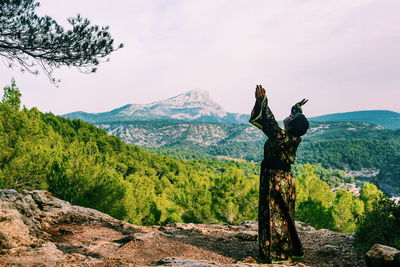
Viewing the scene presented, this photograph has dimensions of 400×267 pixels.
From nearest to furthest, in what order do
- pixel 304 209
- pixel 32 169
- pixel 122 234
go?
pixel 122 234
pixel 32 169
pixel 304 209

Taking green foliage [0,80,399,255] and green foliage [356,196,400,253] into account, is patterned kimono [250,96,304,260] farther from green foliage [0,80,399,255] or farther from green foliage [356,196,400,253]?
green foliage [0,80,399,255]

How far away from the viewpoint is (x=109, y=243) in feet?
20.5

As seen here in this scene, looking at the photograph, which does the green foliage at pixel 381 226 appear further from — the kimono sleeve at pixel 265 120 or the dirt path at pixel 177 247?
the kimono sleeve at pixel 265 120

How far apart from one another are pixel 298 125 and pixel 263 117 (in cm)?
71

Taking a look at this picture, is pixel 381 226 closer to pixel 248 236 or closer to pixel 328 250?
pixel 328 250

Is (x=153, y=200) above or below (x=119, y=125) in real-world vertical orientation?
below

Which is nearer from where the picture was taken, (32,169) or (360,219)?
(360,219)

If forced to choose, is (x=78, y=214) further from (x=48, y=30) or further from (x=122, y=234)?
(x=48, y=30)

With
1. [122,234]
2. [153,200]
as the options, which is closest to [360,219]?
[122,234]

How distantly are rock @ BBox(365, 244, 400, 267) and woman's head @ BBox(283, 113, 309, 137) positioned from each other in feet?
7.70

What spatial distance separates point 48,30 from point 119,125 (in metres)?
199

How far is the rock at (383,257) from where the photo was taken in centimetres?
438

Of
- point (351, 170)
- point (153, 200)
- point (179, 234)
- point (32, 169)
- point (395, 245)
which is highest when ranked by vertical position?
point (32, 169)

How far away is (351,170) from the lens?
101250 mm
